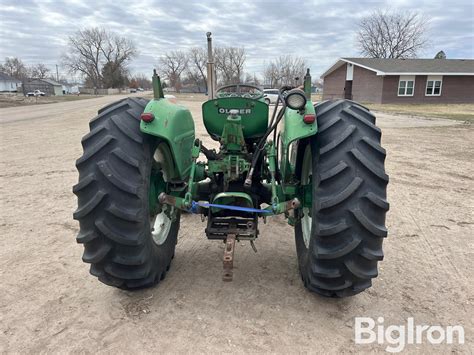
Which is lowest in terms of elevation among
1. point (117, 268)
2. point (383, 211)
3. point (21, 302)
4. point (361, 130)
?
point (21, 302)

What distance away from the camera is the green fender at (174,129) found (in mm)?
2838

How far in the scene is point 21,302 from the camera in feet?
9.82

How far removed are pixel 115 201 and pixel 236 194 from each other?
0.91 m

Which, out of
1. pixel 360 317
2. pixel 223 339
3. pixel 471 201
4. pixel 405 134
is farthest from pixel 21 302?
pixel 405 134

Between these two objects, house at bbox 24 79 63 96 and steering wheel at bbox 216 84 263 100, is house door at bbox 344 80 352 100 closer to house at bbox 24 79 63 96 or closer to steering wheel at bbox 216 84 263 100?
steering wheel at bbox 216 84 263 100

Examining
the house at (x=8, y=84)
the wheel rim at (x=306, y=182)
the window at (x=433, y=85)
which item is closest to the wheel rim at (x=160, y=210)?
the wheel rim at (x=306, y=182)

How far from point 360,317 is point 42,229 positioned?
357 centimetres

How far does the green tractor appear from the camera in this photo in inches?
100

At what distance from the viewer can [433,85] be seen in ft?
107

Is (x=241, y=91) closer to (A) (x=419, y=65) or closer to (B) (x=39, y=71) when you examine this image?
(A) (x=419, y=65)

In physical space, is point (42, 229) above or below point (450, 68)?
below

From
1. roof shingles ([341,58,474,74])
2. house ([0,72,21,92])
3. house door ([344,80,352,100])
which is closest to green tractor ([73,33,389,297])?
roof shingles ([341,58,474,74])

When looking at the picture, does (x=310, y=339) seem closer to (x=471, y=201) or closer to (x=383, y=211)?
(x=383, y=211)

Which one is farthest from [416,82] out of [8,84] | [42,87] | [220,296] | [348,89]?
[8,84]
